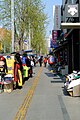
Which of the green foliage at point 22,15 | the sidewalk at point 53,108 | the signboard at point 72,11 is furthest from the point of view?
the green foliage at point 22,15

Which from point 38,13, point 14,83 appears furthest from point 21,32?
point 14,83

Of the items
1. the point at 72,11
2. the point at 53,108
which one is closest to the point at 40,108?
the point at 53,108

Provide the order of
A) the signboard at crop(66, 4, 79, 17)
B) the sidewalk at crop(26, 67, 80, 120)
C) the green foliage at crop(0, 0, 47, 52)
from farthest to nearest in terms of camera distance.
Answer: the green foliage at crop(0, 0, 47, 52) < the signboard at crop(66, 4, 79, 17) < the sidewalk at crop(26, 67, 80, 120)

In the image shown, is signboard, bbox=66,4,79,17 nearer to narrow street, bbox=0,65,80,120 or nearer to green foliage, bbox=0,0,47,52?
narrow street, bbox=0,65,80,120

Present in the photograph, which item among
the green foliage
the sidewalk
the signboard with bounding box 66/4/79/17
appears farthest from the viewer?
the green foliage

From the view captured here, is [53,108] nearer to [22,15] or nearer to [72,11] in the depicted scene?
[72,11]

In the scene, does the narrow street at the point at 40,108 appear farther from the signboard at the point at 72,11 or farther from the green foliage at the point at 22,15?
the green foliage at the point at 22,15

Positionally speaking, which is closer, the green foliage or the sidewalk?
the sidewalk

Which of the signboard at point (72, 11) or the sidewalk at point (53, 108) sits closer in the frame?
the sidewalk at point (53, 108)

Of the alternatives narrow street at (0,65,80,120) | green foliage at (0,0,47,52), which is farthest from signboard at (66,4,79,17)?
green foliage at (0,0,47,52)

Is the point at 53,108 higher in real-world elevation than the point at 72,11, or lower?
lower

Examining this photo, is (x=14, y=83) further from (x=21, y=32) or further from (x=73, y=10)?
(x=21, y=32)

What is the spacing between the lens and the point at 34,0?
47406 millimetres

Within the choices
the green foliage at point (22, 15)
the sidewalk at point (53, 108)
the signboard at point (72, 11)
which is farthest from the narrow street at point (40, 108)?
the green foliage at point (22, 15)
